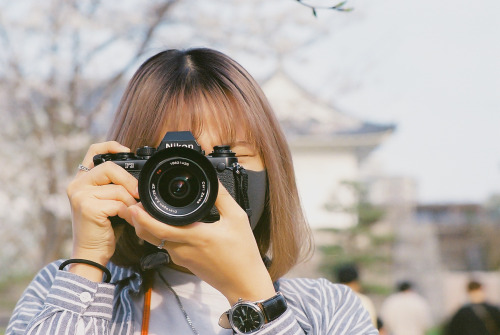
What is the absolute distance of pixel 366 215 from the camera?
34.7ft

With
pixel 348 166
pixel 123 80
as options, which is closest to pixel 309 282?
pixel 123 80

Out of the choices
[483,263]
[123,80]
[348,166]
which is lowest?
[483,263]

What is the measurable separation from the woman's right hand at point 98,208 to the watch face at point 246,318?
255 mm

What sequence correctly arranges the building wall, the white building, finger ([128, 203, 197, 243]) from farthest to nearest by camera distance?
the building wall → the white building → finger ([128, 203, 197, 243])

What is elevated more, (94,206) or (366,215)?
(94,206)

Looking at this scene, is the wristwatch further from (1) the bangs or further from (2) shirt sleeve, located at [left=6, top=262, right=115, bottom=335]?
(1) the bangs

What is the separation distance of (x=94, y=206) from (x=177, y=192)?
0.53 feet

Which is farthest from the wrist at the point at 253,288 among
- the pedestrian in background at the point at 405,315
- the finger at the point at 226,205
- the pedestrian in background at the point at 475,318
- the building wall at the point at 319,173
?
the building wall at the point at 319,173

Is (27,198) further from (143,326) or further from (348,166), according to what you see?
(143,326)

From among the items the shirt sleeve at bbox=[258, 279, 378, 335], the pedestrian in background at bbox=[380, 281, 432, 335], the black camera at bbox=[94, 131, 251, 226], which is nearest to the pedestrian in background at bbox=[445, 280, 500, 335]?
the pedestrian in background at bbox=[380, 281, 432, 335]

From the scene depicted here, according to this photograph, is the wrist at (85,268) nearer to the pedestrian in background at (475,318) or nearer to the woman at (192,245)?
the woman at (192,245)

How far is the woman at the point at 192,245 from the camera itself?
37.3 inches

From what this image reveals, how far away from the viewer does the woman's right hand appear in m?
1.00

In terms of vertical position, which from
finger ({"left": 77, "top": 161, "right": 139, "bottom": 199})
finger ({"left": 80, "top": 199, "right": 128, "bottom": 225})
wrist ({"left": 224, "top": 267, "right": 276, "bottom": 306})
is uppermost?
finger ({"left": 77, "top": 161, "right": 139, "bottom": 199})
